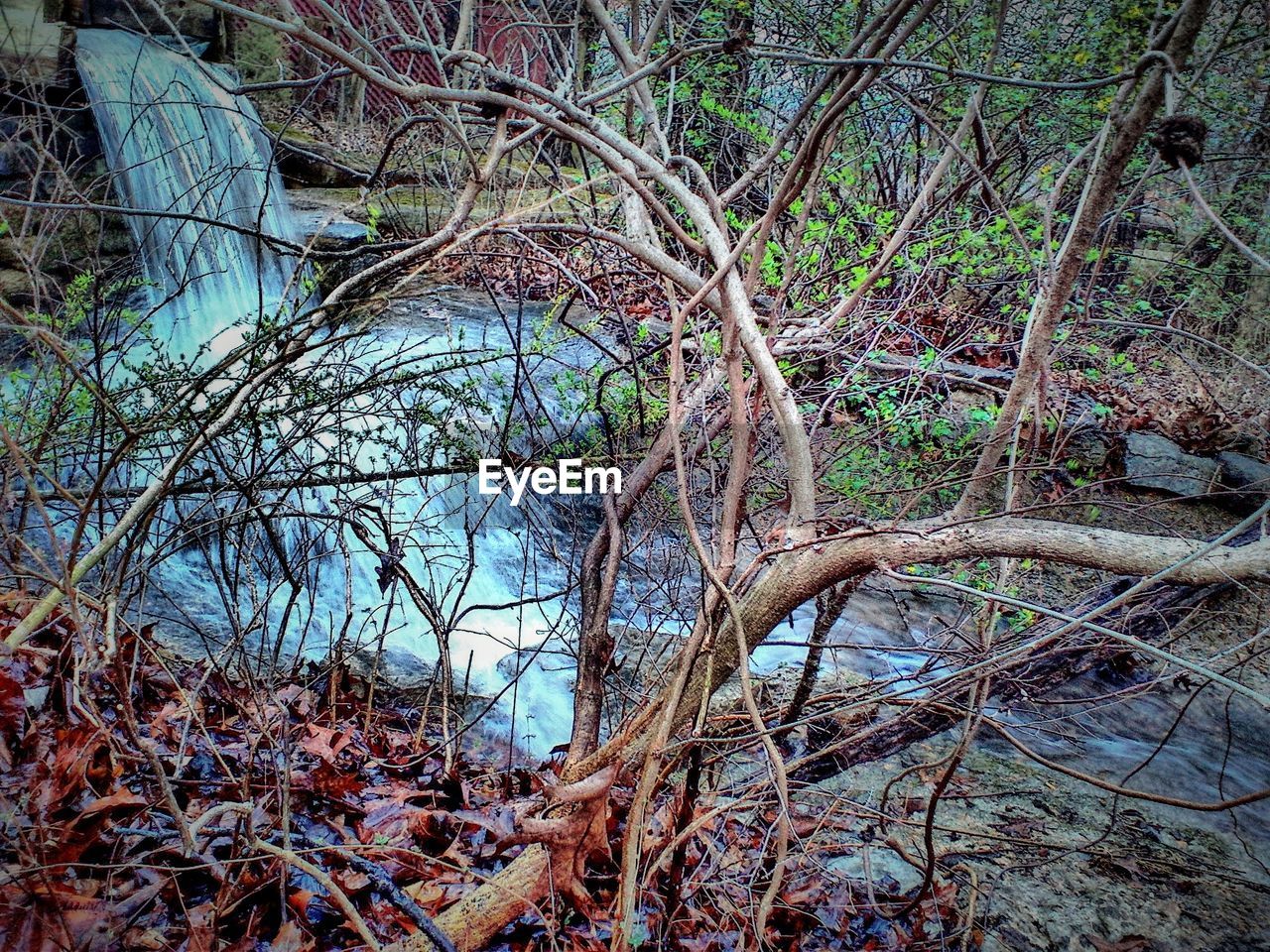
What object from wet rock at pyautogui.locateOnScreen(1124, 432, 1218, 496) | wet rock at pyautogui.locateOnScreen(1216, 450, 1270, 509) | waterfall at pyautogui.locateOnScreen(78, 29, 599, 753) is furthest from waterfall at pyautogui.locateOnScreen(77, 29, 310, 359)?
wet rock at pyautogui.locateOnScreen(1216, 450, 1270, 509)

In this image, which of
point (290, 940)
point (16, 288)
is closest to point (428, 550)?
point (290, 940)

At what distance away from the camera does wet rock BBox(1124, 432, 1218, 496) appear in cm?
651

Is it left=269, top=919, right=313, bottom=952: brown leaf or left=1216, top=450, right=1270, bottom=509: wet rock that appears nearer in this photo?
left=269, top=919, right=313, bottom=952: brown leaf

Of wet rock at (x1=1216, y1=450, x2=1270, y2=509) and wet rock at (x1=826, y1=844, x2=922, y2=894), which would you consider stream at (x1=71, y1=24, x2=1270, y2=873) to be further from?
wet rock at (x1=1216, y1=450, x2=1270, y2=509)

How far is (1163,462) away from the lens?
21.3 feet

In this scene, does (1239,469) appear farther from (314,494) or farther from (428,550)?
(314,494)

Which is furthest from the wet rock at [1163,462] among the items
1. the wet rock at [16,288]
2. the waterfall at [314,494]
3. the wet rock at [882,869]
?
the wet rock at [16,288]

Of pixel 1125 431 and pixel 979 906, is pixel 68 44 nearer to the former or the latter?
pixel 979 906

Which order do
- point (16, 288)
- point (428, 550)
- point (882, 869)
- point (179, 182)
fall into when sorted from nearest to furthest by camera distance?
point (882, 869)
point (428, 550)
point (16, 288)
point (179, 182)

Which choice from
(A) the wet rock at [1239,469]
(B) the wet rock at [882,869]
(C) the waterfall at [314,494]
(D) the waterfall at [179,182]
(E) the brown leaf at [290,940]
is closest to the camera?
(E) the brown leaf at [290,940]

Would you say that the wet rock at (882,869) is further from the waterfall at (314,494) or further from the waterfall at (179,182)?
the waterfall at (179,182)

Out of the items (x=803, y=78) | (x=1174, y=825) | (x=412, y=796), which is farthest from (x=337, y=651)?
(x=803, y=78)

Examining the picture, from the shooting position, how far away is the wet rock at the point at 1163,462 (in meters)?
6.51

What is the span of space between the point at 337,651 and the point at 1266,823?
5334 mm
